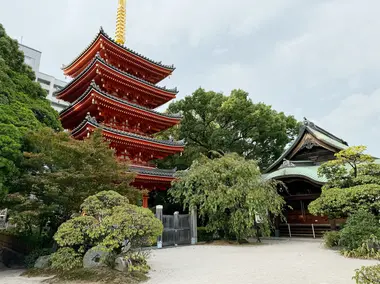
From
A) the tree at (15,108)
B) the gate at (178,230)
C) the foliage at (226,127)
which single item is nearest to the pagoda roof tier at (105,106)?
the tree at (15,108)

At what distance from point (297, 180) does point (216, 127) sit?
845 centimetres

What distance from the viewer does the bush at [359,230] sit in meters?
9.05

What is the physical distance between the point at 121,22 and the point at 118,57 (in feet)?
17.6

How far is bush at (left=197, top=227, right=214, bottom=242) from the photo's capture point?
14.1 metres

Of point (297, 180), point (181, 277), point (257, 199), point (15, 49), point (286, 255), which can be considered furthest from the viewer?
point (297, 180)

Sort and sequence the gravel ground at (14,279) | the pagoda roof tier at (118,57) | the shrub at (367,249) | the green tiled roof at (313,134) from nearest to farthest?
the gravel ground at (14,279) < the shrub at (367,249) < the pagoda roof tier at (118,57) < the green tiled roof at (313,134)

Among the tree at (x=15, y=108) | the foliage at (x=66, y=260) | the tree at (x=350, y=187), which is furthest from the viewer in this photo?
the tree at (x=350, y=187)

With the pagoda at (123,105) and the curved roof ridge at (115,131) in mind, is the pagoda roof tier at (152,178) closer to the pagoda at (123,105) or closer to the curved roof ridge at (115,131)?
the pagoda at (123,105)

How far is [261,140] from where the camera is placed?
22266 mm

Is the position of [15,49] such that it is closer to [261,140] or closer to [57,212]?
[57,212]

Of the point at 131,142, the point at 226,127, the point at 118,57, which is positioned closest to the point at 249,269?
the point at 131,142

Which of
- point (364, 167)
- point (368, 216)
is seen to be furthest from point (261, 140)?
point (368, 216)

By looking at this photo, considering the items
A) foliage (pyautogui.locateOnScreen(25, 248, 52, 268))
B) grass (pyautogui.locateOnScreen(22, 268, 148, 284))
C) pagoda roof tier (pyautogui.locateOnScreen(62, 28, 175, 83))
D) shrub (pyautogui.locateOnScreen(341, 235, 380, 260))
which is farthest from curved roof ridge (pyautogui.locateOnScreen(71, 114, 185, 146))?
shrub (pyautogui.locateOnScreen(341, 235, 380, 260))

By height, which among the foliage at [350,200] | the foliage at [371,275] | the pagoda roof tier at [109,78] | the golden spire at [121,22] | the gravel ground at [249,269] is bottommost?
the gravel ground at [249,269]
